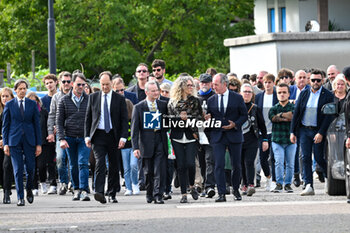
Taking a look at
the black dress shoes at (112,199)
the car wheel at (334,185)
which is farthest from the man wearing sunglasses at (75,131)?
the car wheel at (334,185)

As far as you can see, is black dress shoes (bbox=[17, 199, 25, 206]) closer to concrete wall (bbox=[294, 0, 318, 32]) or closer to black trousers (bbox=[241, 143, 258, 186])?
black trousers (bbox=[241, 143, 258, 186])

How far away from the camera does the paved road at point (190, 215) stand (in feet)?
39.0

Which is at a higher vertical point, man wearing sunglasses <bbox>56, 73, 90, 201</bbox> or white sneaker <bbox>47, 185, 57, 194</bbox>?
man wearing sunglasses <bbox>56, 73, 90, 201</bbox>

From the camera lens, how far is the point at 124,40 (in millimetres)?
47688

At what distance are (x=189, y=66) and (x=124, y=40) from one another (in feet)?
10.6

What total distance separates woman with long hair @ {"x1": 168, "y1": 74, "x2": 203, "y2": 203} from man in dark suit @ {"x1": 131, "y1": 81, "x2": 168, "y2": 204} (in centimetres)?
24

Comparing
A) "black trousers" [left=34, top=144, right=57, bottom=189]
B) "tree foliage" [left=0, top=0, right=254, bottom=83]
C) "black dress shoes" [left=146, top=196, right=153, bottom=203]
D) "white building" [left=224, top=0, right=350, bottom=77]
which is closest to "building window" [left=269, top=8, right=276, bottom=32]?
"tree foliage" [left=0, top=0, right=254, bottom=83]

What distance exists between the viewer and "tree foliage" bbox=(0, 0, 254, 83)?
45625mm

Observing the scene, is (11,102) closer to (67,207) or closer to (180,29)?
(67,207)

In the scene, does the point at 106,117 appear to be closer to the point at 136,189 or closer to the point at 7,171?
the point at 7,171

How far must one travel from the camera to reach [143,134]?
15.8 m

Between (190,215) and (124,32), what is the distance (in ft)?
110

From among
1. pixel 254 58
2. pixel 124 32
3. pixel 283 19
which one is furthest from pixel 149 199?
pixel 283 19

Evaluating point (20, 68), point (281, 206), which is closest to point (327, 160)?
point (281, 206)
